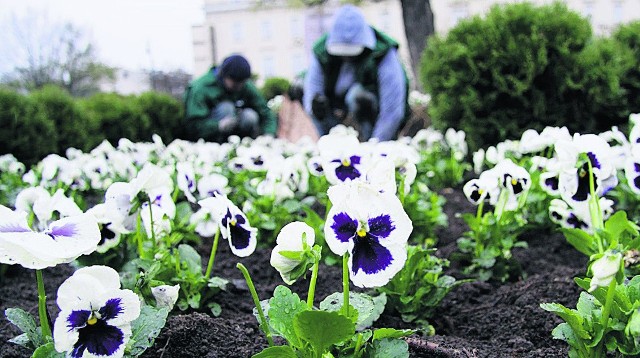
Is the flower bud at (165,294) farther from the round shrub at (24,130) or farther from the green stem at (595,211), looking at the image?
the round shrub at (24,130)

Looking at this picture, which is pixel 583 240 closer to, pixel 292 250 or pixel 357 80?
pixel 292 250

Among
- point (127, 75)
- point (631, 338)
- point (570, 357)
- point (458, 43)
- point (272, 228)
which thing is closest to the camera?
point (631, 338)

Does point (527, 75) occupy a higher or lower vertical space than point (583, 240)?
lower

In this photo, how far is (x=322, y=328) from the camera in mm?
1076

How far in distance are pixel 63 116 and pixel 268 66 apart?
32.8 m

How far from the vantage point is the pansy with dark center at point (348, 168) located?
179cm

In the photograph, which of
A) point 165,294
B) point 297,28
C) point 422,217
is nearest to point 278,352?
point 165,294

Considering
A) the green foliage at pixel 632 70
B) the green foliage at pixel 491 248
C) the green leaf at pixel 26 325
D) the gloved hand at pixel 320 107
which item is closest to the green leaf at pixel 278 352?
the green leaf at pixel 26 325

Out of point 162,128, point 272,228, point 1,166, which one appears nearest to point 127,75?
point 162,128

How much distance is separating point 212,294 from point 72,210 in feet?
1.80

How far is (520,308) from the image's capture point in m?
1.76

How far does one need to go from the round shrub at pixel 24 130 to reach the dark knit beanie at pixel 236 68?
2165mm

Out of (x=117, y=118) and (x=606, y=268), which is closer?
(x=606, y=268)

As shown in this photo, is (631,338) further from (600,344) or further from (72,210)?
(72,210)
